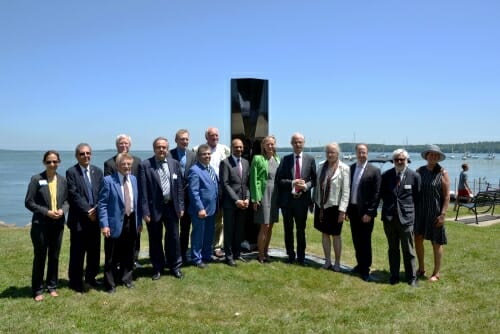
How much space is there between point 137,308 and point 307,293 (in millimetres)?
2260

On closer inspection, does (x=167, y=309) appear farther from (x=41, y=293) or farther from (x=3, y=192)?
(x=3, y=192)

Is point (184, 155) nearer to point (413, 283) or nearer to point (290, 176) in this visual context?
point (290, 176)

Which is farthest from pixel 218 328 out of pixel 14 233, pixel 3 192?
pixel 3 192

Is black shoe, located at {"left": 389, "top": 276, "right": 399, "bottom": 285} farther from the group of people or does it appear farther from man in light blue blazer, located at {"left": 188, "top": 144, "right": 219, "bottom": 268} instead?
man in light blue blazer, located at {"left": 188, "top": 144, "right": 219, "bottom": 268}

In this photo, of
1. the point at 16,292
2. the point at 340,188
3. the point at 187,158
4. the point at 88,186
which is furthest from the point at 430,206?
the point at 16,292

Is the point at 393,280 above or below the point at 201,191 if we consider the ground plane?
below

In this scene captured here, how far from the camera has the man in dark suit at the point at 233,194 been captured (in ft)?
21.9

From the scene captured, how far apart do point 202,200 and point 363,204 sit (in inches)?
96.9

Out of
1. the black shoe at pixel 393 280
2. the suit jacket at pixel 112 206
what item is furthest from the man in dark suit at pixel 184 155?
the black shoe at pixel 393 280

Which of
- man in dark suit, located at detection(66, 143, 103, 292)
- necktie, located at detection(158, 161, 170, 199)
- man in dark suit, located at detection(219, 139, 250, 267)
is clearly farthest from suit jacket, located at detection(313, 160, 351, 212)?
man in dark suit, located at detection(66, 143, 103, 292)

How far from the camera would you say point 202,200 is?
642 cm

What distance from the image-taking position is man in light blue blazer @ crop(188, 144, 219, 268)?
631 cm

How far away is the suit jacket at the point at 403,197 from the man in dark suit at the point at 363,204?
0.18m

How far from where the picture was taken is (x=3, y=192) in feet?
116
